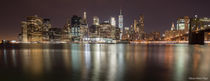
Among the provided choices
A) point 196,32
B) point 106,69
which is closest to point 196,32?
point 196,32

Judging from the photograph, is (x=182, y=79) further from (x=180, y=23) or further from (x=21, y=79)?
(x=180, y=23)

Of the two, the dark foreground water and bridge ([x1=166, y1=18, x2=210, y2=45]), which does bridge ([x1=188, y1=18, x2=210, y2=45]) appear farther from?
the dark foreground water

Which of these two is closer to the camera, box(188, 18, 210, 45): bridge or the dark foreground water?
the dark foreground water

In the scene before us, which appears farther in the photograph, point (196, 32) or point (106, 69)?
point (196, 32)

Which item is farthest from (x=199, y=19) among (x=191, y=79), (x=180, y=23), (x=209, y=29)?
(x=191, y=79)

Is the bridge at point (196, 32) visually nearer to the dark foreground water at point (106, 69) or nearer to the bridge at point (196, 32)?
the bridge at point (196, 32)

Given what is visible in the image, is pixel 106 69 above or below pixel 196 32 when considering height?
below

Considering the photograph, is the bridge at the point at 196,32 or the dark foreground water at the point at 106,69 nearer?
the dark foreground water at the point at 106,69

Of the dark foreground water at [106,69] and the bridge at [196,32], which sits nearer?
the dark foreground water at [106,69]

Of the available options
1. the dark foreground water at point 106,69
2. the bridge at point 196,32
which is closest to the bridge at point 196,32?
the bridge at point 196,32

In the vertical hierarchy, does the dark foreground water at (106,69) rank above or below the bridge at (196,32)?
below

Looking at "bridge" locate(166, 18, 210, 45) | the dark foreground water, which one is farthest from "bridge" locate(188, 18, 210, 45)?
A: the dark foreground water

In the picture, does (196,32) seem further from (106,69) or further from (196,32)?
(106,69)

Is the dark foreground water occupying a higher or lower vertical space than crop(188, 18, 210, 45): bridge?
Result: lower
